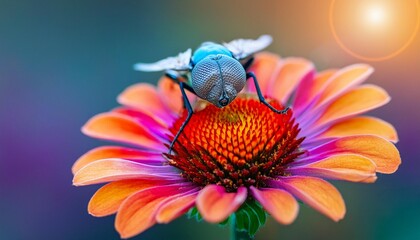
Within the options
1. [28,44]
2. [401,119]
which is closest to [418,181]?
[401,119]

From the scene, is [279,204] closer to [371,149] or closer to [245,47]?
[371,149]

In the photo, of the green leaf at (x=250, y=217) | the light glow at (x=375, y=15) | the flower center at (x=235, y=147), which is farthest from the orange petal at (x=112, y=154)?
the light glow at (x=375, y=15)

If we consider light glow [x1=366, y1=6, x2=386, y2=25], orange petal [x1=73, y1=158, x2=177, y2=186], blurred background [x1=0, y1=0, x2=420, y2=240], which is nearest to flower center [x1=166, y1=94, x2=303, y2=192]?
orange petal [x1=73, y1=158, x2=177, y2=186]

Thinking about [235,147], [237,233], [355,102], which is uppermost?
[235,147]

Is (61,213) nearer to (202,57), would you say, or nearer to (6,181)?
(6,181)

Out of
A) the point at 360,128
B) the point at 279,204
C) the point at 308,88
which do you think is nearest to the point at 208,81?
the point at 279,204

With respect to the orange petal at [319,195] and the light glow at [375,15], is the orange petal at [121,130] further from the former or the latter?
the light glow at [375,15]
